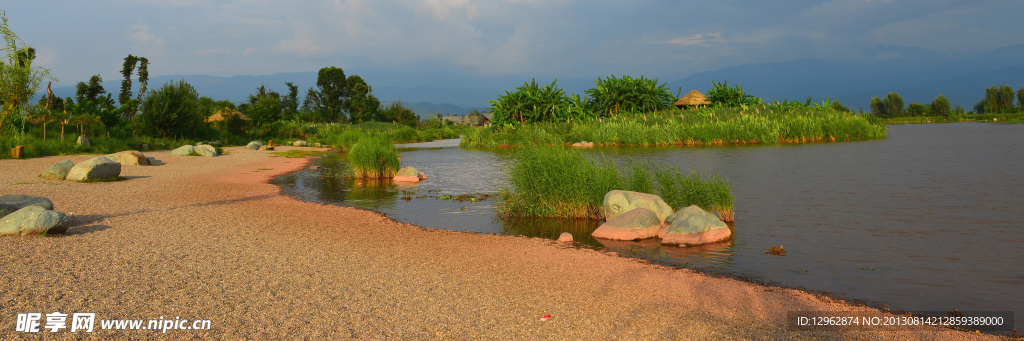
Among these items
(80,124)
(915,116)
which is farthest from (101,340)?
(915,116)

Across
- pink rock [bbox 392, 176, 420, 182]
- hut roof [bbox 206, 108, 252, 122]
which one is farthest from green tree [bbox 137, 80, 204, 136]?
pink rock [bbox 392, 176, 420, 182]

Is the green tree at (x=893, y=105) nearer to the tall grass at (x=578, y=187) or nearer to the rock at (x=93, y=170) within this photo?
the tall grass at (x=578, y=187)

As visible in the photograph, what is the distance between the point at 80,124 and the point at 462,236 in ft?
105

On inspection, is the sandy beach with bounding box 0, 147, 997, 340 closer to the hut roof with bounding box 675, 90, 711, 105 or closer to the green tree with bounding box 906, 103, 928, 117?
the hut roof with bounding box 675, 90, 711, 105

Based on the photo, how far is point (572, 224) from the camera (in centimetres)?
1152

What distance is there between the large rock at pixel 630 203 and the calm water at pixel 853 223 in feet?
1.78

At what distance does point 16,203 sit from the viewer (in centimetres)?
942

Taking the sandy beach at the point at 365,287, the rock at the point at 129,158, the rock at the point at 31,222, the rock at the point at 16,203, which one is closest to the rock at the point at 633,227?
the sandy beach at the point at 365,287

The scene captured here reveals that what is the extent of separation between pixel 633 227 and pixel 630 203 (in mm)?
1100

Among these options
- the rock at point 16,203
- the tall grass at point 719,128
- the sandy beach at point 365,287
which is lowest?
the sandy beach at point 365,287

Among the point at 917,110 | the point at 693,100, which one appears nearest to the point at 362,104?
the point at 693,100

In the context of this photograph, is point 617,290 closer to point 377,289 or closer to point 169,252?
point 377,289

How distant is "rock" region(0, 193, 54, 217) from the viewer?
912 centimetres

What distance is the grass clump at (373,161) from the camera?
20.2 meters
